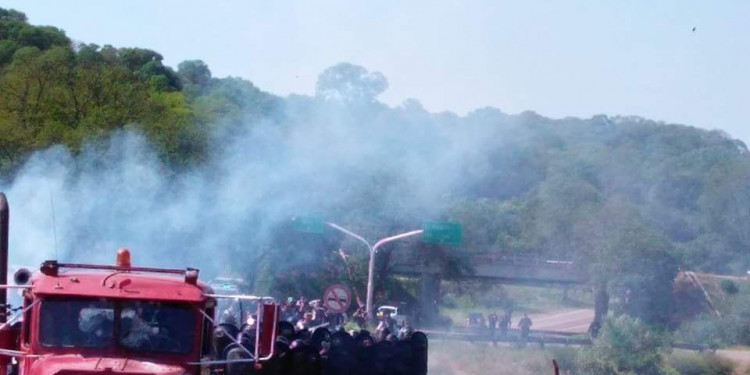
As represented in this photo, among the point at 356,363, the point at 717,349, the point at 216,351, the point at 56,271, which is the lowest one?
the point at 717,349

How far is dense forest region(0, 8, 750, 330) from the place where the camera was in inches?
1288

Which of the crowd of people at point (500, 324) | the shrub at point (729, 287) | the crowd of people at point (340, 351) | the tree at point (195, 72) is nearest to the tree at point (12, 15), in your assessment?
the tree at point (195, 72)

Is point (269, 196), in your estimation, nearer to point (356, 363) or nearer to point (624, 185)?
point (356, 363)

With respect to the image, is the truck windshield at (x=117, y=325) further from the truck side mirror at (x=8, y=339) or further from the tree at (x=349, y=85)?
the tree at (x=349, y=85)

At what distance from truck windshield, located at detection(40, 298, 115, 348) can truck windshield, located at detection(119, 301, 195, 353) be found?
14 centimetres

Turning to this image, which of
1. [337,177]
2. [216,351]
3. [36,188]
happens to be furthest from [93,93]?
[216,351]

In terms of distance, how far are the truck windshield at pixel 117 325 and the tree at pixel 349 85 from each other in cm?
4193

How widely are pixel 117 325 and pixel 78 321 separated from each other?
1.12 feet

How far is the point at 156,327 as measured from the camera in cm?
999

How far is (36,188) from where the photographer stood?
25.8 metres

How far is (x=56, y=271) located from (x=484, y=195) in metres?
62.6

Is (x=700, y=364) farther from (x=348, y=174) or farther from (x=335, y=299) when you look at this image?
(x=335, y=299)

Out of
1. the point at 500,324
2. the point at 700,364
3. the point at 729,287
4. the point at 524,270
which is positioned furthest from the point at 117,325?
the point at 524,270

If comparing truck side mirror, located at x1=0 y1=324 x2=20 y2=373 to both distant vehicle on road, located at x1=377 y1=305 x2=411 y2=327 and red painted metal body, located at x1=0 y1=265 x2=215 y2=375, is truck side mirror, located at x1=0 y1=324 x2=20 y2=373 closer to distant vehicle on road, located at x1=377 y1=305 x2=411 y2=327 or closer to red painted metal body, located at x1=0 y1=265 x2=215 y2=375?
red painted metal body, located at x1=0 y1=265 x2=215 y2=375
